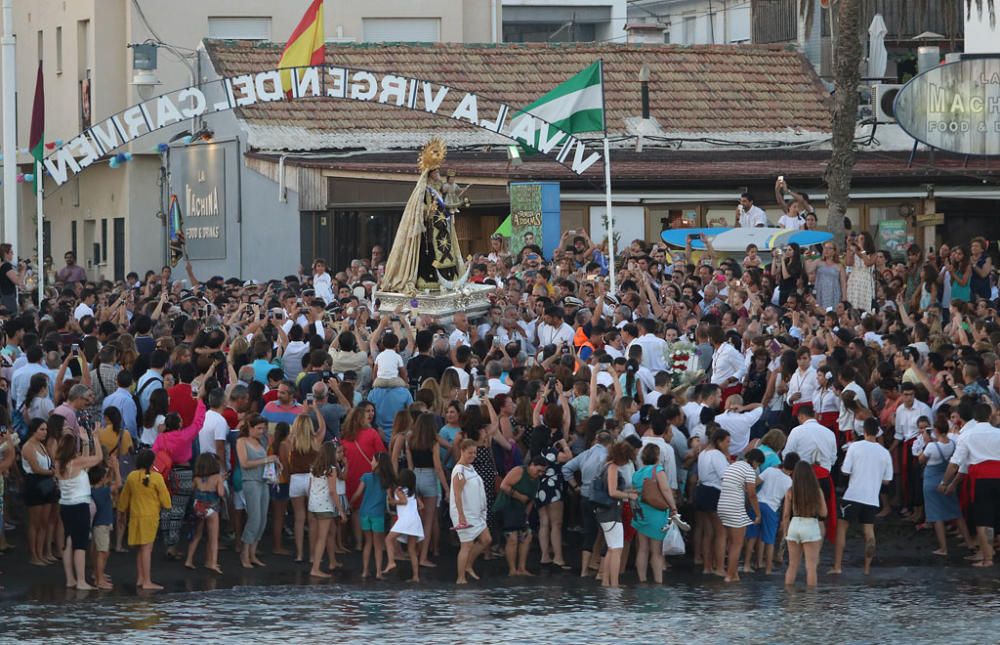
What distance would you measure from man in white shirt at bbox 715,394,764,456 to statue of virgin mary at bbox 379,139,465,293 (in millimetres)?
6746

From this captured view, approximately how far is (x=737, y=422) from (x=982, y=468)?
7.12ft

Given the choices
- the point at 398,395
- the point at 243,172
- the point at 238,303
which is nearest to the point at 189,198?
the point at 243,172

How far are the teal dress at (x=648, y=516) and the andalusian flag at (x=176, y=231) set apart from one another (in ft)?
63.5

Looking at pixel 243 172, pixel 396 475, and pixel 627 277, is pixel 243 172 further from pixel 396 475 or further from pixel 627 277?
pixel 396 475

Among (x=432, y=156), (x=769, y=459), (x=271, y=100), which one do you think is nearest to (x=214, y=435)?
(x=769, y=459)

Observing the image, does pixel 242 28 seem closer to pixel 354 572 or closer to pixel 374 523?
pixel 354 572

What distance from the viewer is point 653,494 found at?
16141 mm

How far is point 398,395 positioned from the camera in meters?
17.8

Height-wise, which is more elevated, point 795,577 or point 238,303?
point 238,303

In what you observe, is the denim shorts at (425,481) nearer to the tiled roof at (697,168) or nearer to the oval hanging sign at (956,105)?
the tiled roof at (697,168)

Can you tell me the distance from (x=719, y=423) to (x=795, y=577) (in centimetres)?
160

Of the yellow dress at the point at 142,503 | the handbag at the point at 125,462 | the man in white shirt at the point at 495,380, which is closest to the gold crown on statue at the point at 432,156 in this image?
the man in white shirt at the point at 495,380

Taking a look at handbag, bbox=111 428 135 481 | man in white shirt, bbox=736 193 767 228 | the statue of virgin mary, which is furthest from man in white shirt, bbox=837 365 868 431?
man in white shirt, bbox=736 193 767 228

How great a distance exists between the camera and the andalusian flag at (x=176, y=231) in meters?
35.2
